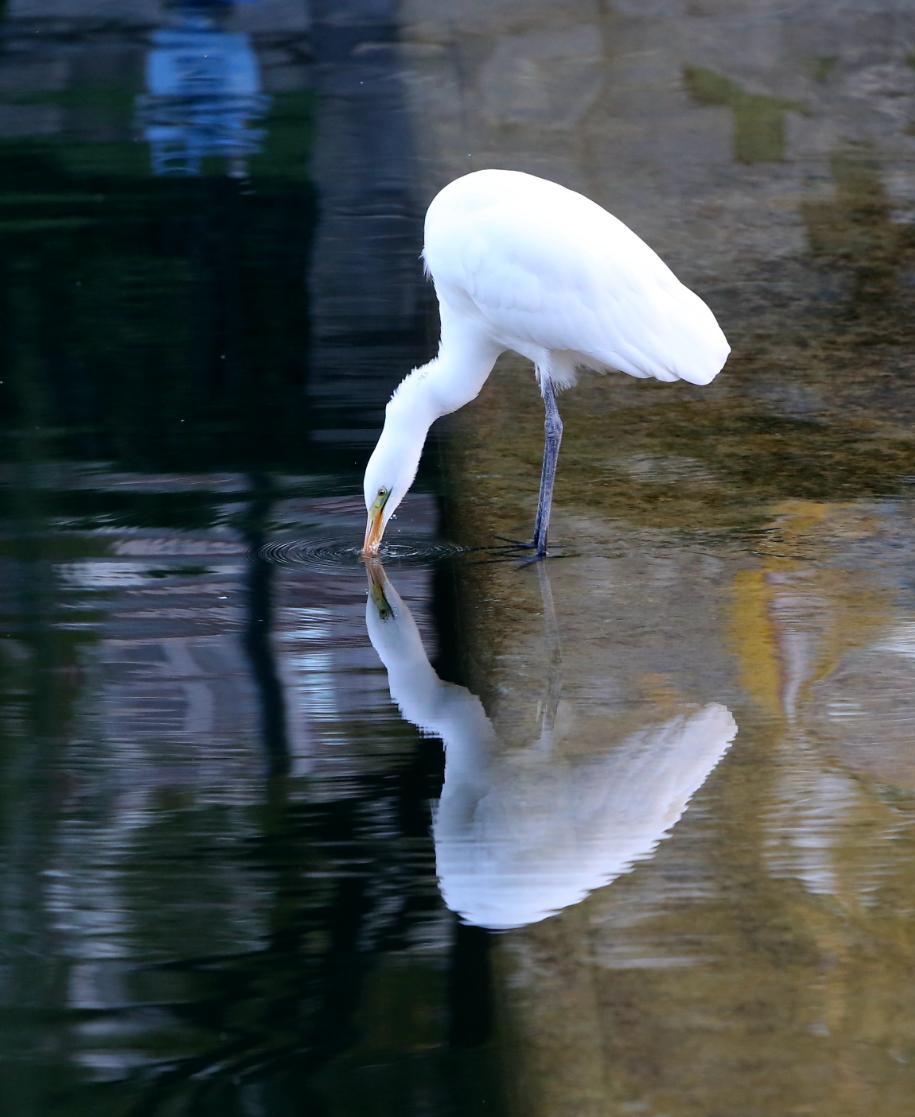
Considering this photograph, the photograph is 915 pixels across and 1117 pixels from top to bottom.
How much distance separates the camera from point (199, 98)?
1188 cm

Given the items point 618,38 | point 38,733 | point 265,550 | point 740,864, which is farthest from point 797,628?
point 618,38

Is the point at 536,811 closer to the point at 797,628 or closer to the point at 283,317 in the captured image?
the point at 797,628

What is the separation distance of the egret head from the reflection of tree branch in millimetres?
360

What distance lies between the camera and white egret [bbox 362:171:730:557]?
552 cm

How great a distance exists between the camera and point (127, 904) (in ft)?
11.7

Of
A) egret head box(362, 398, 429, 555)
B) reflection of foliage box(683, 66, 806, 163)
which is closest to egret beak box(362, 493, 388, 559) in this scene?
egret head box(362, 398, 429, 555)

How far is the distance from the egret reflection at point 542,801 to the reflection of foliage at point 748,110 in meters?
6.62

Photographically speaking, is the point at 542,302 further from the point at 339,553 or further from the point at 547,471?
the point at 339,553

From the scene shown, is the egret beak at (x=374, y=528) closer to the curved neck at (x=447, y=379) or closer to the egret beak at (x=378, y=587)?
the egret beak at (x=378, y=587)

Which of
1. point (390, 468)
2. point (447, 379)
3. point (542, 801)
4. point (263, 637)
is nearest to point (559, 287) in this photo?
point (447, 379)

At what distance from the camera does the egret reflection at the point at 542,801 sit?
3547mm

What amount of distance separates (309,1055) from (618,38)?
10892 mm

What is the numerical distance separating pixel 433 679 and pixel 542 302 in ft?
4.87

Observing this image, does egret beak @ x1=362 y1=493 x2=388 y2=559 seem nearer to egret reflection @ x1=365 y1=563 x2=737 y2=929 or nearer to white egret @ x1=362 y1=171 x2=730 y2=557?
white egret @ x1=362 y1=171 x2=730 y2=557
